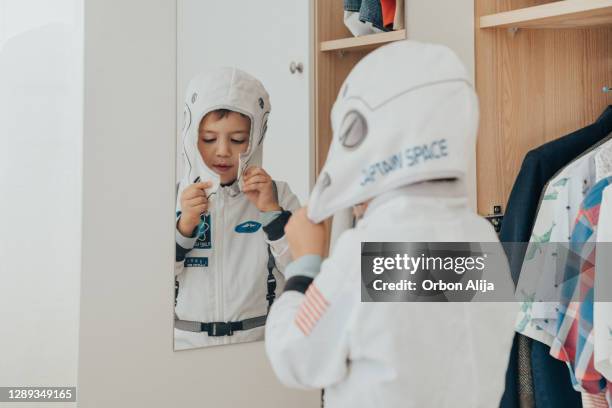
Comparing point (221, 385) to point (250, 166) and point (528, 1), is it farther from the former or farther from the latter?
point (528, 1)

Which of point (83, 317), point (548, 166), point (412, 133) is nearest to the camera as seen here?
point (412, 133)

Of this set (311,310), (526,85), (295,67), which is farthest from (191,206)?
(526,85)

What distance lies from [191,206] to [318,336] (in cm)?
77

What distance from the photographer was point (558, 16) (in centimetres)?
151

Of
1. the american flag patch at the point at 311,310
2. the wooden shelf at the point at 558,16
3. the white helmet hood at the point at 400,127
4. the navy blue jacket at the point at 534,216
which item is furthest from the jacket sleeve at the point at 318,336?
the wooden shelf at the point at 558,16

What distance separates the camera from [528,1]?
171 cm

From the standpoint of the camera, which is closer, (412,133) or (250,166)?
(412,133)

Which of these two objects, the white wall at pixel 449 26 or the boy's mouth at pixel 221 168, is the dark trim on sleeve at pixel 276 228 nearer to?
the boy's mouth at pixel 221 168

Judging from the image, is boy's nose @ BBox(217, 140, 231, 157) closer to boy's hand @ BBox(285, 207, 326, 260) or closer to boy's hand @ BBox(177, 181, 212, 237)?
boy's hand @ BBox(177, 181, 212, 237)

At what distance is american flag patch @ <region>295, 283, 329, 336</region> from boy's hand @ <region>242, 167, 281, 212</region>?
31.0 inches

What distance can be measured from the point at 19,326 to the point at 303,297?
844 mm

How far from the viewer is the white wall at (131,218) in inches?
55.9

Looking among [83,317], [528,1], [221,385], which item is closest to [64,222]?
[83,317]

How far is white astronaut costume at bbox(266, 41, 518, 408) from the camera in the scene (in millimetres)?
857
